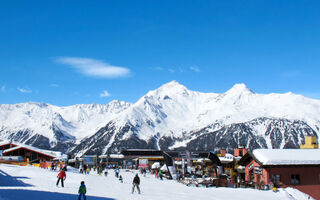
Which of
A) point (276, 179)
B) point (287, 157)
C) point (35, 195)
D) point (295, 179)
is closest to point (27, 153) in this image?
point (276, 179)

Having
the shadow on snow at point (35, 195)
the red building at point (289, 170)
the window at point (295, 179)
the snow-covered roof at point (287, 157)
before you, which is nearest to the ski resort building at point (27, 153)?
the snow-covered roof at point (287, 157)

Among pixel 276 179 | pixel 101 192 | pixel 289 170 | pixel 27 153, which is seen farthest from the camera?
pixel 27 153

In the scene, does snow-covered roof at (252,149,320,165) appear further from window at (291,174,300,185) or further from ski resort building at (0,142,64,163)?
ski resort building at (0,142,64,163)

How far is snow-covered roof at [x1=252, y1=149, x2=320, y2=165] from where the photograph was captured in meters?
39.1

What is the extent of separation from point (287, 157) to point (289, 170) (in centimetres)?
149

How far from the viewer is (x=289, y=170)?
39.7 m

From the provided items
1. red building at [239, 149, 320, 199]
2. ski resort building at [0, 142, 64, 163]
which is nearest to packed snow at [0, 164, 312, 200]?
red building at [239, 149, 320, 199]

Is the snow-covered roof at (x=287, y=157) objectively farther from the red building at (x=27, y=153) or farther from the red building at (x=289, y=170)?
the red building at (x=27, y=153)

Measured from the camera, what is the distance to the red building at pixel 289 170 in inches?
1535

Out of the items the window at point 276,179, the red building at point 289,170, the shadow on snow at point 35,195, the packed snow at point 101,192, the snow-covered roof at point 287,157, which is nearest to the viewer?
the shadow on snow at point 35,195

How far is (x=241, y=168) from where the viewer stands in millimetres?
44906

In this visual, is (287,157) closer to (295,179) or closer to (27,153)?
(295,179)

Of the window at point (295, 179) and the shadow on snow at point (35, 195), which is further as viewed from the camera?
the window at point (295, 179)

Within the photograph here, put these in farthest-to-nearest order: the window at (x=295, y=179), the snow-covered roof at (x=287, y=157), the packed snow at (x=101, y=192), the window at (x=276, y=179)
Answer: the window at (x=295, y=179), the snow-covered roof at (x=287, y=157), the window at (x=276, y=179), the packed snow at (x=101, y=192)
